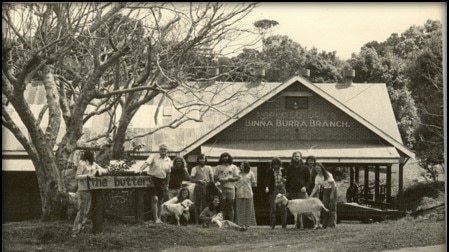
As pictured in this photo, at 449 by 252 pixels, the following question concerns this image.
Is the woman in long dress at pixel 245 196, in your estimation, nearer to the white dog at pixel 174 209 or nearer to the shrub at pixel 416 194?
the white dog at pixel 174 209

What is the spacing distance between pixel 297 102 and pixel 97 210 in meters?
4.82

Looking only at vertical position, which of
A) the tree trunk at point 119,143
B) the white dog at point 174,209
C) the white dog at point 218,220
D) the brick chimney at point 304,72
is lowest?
the white dog at point 218,220

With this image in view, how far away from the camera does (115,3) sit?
13258mm

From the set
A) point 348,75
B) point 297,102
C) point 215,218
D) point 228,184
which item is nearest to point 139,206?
point 215,218

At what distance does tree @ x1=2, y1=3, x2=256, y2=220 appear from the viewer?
43.5 feet

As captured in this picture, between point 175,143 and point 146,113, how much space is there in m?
1.38

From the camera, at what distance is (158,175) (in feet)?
43.8

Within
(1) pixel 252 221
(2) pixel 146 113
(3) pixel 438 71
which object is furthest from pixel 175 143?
(3) pixel 438 71

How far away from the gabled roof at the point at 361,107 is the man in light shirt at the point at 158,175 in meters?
→ 2.58

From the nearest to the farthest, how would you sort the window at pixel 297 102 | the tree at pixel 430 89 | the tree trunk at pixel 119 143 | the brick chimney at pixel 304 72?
the tree at pixel 430 89 → the tree trunk at pixel 119 143 → the window at pixel 297 102 → the brick chimney at pixel 304 72

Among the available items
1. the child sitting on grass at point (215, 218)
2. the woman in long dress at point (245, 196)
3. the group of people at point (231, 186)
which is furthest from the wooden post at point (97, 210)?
the woman in long dress at point (245, 196)

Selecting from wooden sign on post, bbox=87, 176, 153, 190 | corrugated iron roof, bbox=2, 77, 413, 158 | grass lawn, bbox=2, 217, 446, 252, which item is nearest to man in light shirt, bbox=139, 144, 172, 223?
wooden sign on post, bbox=87, 176, 153, 190

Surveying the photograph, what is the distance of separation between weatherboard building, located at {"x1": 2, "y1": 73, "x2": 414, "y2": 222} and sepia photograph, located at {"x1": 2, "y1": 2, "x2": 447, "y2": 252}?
0.14ft

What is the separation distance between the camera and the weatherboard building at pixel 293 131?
15.1 metres
